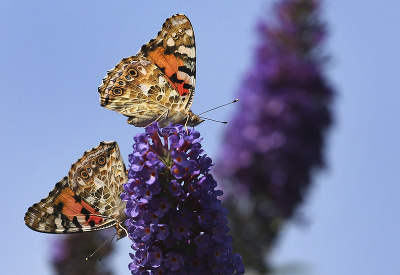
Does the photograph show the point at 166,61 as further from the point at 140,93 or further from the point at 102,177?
the point at 102,177

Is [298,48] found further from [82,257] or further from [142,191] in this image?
[142,191]

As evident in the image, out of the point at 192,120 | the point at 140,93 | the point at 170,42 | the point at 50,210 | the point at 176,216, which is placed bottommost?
the point at 176,216

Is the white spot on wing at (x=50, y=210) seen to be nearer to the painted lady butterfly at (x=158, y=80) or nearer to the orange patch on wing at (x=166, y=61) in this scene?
the painted lady butterfly at (x=158, y=80)

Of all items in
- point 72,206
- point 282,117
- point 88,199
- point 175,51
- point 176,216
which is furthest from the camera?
point 282,117

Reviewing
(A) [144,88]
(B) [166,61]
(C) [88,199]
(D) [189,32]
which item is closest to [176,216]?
(C) [88,199]

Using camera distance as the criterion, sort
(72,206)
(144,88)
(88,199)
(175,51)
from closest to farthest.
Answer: (88,199)
(72,206)
(144,88)
(175,51)

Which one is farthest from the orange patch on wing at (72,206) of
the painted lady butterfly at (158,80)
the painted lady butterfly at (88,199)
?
the painted lady butterfly at (158,80)

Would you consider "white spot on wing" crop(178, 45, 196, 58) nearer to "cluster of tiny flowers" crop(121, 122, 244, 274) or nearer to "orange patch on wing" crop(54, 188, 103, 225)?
"cluster of tiny flowers" crop(121, 122, 244, 274)

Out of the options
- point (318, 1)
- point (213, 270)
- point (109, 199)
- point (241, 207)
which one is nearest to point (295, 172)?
point (241, 207)

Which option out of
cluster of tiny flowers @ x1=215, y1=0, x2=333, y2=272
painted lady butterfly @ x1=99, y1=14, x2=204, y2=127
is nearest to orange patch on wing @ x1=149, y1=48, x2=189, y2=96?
painted lady butterfly @ x1=99, y1=14, x2=204, y2=127
